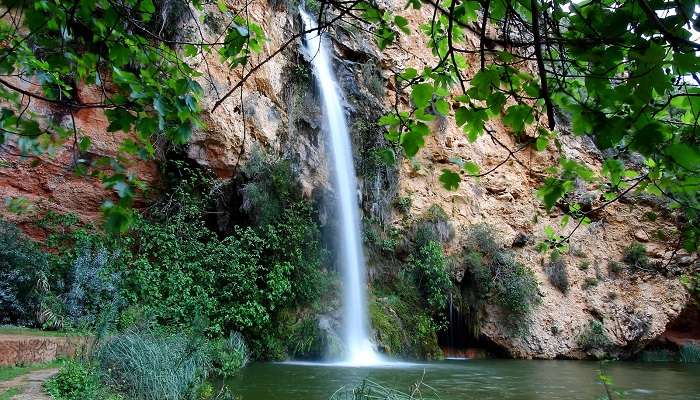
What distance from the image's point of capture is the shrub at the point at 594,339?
14000 millimetres

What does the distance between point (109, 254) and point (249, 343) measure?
3182 mm

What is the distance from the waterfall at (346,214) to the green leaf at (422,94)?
9.23 m

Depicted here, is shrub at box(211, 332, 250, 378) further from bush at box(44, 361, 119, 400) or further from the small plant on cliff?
the small plant on cliff

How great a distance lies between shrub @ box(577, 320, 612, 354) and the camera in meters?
14.0

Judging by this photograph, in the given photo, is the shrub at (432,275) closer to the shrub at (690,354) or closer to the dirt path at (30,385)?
the shrub at (690,354)

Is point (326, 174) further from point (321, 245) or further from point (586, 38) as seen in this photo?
point (586, 38)

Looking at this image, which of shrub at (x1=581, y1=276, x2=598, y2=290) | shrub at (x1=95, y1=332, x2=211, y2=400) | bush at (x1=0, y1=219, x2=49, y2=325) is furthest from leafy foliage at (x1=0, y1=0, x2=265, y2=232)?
shrub at (x1=581, y1=276, x2=598, y2=290)

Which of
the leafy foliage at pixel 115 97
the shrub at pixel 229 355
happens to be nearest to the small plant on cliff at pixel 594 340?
the shrub at pixel 229 355

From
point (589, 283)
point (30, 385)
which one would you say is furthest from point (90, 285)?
point (589, 283)

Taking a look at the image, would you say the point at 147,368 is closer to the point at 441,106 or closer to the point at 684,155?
the point at 441,106

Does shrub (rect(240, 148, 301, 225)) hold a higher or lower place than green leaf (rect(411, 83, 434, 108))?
A: higher

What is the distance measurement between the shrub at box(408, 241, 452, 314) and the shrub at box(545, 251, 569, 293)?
4.07m

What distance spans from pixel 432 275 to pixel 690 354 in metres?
8.96

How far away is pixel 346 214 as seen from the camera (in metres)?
13.0
